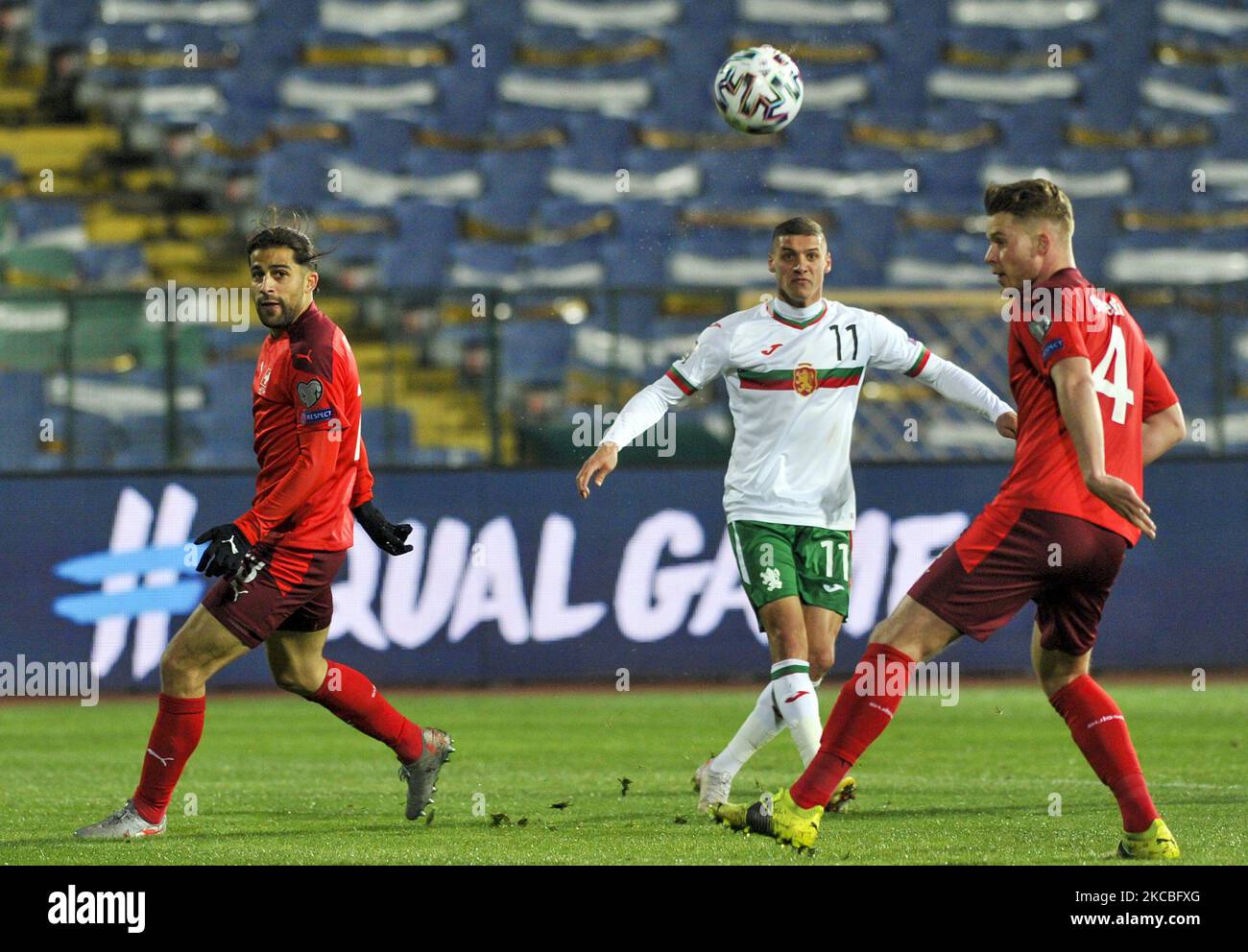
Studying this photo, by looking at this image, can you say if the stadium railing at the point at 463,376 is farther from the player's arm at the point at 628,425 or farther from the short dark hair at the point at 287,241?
the short dark hair at the point at 287,241

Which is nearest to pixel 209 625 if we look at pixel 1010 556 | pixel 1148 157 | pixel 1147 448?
pixel 1010 556

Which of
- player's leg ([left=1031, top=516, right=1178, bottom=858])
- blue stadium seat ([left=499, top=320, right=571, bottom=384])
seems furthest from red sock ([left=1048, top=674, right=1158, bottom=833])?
blue stadium seat ([left=499, top=320, right=571, bottom=384])

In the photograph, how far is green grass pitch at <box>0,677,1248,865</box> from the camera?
6.83m

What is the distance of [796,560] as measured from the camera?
8.06 metres

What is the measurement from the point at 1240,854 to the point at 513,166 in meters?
14.5

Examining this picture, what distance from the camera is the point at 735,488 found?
8.19 metres

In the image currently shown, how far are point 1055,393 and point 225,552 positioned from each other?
2.99 m

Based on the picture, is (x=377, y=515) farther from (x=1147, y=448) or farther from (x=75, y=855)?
(x=1147, y=448)

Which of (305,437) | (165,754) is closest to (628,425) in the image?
(305,437)

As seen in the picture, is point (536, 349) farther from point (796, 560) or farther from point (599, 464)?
point (599, 464)

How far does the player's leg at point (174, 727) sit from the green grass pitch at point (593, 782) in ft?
0.46


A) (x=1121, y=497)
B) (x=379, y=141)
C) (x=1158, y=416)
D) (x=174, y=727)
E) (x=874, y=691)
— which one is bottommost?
Result: (x=174, y=727)

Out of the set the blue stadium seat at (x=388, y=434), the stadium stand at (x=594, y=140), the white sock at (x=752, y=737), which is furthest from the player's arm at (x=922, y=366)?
the stadium stand at (x=594, y=140)

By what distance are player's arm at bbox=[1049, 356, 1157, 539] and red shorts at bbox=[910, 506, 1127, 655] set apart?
20cm
